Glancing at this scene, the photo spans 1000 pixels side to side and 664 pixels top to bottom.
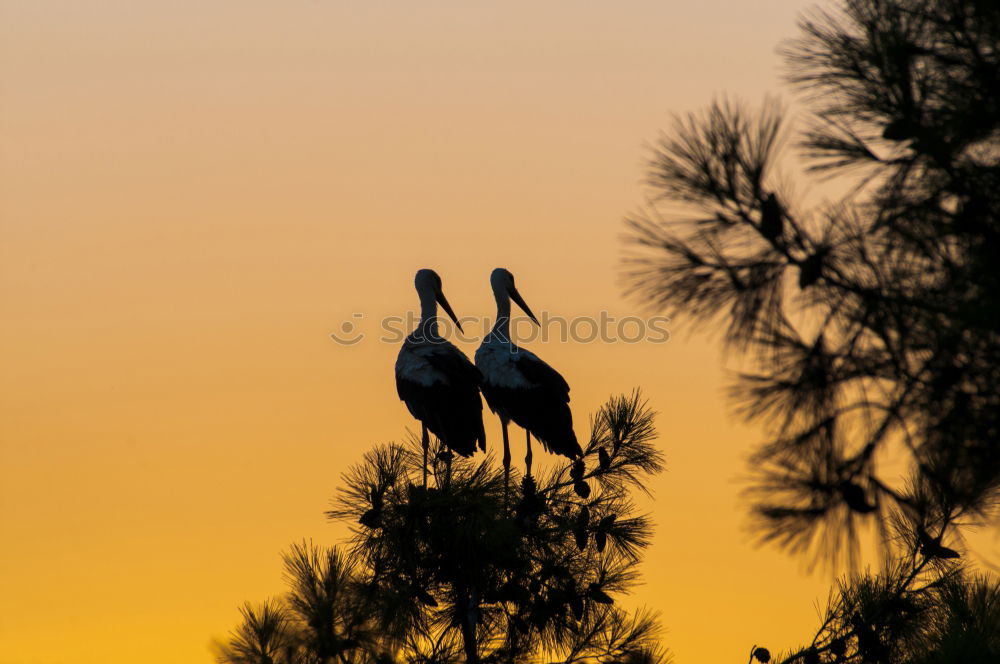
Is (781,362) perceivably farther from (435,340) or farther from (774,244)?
(435,340)

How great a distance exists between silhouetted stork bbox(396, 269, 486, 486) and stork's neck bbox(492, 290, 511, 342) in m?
0.63

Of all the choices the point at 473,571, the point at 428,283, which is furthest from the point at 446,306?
the point at 473,571

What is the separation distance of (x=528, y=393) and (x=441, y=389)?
0.72 metres

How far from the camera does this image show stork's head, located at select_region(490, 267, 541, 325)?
29.3 feet

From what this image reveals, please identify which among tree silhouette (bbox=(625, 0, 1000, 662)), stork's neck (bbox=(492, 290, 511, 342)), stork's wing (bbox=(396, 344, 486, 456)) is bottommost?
tree silhouette (bbox=(625, 0, 1000, 662))

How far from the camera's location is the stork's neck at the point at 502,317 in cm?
856

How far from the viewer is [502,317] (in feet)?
28.6

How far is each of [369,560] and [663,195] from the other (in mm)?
2986

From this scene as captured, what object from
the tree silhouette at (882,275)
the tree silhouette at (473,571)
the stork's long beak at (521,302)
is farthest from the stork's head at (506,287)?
the tree silhouette at (882,275)

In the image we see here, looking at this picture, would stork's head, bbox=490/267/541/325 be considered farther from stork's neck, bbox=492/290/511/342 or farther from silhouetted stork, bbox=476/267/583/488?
silhouetted stork, bbox=476/267/583/488

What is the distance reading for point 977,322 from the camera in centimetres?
271

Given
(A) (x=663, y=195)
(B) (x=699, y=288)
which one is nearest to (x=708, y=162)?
(A) (x=663, y=195)

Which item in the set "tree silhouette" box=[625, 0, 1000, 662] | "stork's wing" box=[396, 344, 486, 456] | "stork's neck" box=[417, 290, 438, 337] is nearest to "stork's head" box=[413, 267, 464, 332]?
"stork's neck" box=[417, 290, 438, 337]

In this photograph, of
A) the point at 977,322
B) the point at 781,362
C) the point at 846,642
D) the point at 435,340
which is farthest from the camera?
the point at 435,340
